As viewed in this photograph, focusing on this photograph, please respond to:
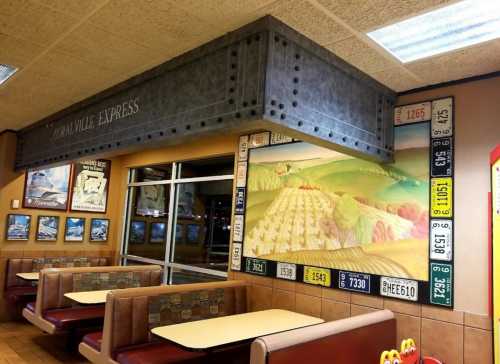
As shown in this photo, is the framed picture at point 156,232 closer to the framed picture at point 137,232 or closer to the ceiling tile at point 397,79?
the framed picture at point 137,232

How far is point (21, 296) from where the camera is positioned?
558cm

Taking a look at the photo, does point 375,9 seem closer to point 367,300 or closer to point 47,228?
point 367,300

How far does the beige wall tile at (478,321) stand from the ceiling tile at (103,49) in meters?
2.89

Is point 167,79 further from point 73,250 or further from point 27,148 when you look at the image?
point 73,250

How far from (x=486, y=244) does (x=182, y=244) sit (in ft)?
14.8

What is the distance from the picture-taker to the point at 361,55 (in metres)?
2.55

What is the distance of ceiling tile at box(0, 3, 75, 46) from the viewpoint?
2221 millimetres

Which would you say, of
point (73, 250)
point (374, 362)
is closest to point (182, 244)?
point (73, 250)

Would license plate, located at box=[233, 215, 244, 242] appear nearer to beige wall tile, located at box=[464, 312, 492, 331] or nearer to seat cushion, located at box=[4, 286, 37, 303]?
beige wall tile, located at box=[464, 312, 492, 331]

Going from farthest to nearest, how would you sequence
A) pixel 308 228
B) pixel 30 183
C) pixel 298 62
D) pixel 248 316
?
pixel 30 183, pixel 308 228, pixel 248 316, pixel 298 62

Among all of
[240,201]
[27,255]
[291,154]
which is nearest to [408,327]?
[291,154]

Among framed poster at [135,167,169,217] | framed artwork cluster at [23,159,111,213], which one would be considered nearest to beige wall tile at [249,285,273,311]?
framed poster at [135,167,169,217]

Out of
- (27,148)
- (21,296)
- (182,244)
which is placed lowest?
(21,296)

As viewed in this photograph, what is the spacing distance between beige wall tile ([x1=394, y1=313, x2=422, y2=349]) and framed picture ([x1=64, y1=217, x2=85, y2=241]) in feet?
17.7
